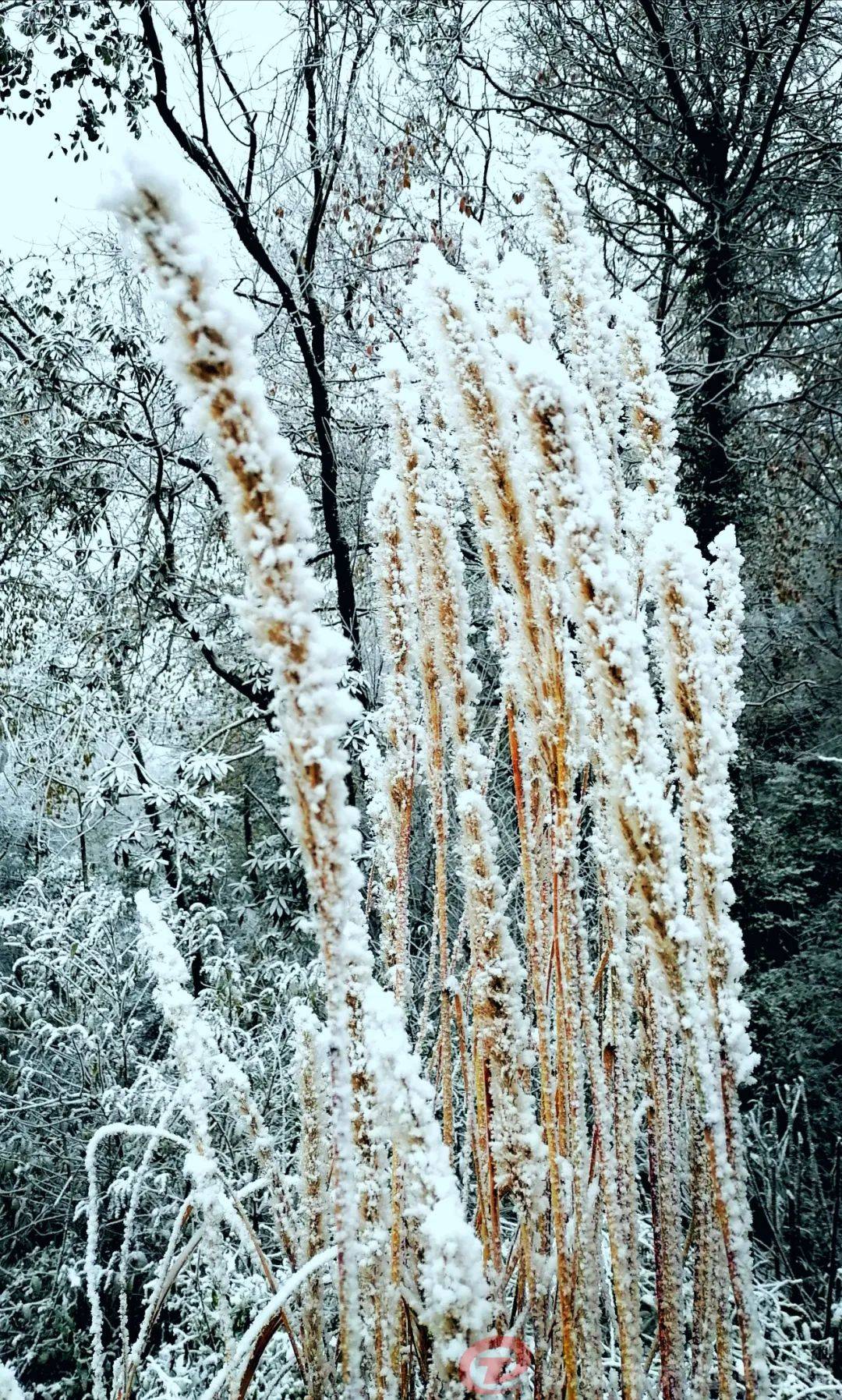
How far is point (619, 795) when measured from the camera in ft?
1.64

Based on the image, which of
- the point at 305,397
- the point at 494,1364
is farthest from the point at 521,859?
the point at 305,397

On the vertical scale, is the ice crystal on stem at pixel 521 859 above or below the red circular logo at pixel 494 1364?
above

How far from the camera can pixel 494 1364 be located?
0.58 metres

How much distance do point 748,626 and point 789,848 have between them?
176 centimetres

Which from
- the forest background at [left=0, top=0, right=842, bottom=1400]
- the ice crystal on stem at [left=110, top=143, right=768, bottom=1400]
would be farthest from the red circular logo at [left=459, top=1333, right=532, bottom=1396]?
the forest background at [left=0, top=0, right=842, bottom=1400]

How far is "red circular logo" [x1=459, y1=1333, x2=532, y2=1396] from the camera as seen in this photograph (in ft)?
1.53

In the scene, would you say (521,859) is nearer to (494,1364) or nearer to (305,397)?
(494,1364)

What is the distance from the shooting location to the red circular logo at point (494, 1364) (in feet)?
1.53

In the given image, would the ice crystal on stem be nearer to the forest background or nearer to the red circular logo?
the red circular logo

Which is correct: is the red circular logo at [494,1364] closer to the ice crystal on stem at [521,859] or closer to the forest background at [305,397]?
the ice crystal on stem at [521,859]

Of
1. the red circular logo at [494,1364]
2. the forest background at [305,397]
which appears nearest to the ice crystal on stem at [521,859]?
the red circular logo at [494,1364]

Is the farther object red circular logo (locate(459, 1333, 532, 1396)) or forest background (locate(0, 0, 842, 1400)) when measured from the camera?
forest background (locate(0, 0, 842, 1400))

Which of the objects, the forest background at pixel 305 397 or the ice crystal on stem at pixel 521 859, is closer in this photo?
the ice crystal on stem at pixel 521 859

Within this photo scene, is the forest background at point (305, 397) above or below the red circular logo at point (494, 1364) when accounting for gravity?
above
